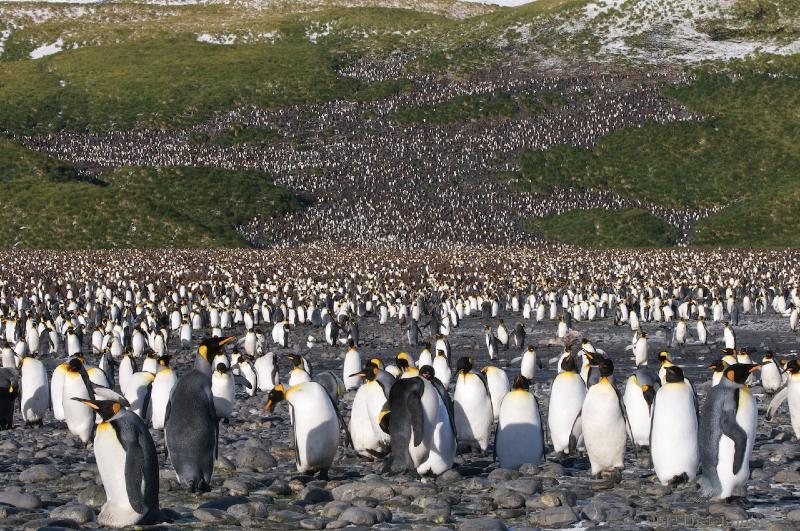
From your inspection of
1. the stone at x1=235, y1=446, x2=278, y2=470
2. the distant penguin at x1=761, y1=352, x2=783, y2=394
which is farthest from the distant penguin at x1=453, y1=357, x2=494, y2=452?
the distant penguin at x1=761, y1=352, x2=783, y2=394

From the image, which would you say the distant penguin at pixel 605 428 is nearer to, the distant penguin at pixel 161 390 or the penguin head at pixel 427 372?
the penguin head at pixel 427 372

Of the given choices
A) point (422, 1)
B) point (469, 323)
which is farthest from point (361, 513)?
point (422, 1)

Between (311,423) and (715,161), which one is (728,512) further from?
(715,161)

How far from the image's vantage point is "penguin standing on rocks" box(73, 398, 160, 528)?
702 centimetres

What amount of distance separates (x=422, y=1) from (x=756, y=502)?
144 metres

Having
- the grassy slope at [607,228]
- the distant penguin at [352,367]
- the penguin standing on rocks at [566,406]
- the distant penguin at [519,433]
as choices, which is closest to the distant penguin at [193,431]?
the distant penguin at [519,433]

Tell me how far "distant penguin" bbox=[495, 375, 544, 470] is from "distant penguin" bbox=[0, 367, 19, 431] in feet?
18.8

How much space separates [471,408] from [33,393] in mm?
5593

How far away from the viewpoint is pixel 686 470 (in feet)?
27.3

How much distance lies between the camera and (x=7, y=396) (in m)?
11.7

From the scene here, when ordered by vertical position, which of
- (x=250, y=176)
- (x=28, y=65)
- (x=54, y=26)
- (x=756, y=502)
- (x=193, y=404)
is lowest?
(x=756, y=502)

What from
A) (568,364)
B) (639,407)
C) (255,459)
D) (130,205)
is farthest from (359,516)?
(130,205)

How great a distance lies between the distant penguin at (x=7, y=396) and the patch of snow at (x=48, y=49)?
111109mm

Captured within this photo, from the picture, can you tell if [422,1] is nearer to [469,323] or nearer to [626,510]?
[469,323]
